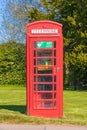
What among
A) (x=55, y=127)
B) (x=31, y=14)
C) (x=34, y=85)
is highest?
(x=31, y=14)

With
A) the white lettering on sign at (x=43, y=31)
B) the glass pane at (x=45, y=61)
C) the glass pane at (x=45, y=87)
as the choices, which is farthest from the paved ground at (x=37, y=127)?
the white lettering on sign at (x=43, y=31)

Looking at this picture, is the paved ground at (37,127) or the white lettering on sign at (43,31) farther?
the white lettering on sign at (43,31)

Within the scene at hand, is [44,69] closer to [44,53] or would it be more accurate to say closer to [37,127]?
[44,53]

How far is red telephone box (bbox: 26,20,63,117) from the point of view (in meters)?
12.5

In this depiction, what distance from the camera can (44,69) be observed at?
41.6ft

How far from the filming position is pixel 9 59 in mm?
32375

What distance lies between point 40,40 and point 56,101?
1818mm

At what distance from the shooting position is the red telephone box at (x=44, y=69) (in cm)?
1248

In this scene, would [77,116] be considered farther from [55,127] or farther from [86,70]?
[86,70]

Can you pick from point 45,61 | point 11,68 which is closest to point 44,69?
point 45,61

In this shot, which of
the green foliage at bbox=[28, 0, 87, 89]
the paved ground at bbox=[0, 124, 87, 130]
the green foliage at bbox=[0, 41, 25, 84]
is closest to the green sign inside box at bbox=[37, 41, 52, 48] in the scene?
the paved ground at bbox=[0, 124, 87, 130]

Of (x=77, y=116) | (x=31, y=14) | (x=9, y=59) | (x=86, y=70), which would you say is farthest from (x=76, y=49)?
(x=77, y=116)

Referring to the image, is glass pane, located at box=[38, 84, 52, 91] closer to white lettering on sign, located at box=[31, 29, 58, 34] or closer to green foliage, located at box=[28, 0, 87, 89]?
white lettering on sign, located at box=[31, 29, 58, 34]

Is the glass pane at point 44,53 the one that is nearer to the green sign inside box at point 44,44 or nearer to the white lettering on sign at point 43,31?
the green sign inside box at point 44,44
